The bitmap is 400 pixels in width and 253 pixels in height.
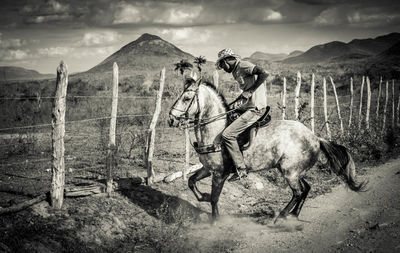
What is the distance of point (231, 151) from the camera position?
240 inches

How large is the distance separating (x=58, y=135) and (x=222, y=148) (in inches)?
118

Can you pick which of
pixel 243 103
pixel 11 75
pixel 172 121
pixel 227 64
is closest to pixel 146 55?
pixel 11 75

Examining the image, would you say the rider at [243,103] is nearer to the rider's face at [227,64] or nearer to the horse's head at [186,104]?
the rider's face at [227,64]

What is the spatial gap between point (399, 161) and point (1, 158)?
13251mm

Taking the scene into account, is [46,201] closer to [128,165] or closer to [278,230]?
[128,165]

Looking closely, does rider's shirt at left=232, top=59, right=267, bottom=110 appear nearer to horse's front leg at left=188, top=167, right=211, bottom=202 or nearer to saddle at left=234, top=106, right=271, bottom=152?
saddle at left=234, top=106, right=271, bottom=152

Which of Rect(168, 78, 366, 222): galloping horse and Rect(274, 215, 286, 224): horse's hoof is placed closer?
Rect(168, 78, 366, 222): galloping horse

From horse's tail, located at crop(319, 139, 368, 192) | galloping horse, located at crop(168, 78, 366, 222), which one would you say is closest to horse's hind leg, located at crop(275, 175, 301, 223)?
galloping horse, located at crop(168, 78, 366, 222)

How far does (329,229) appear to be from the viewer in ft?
20.2

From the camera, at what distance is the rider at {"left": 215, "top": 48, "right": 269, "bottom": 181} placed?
604cm

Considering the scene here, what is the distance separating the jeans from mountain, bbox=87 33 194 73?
11606cm

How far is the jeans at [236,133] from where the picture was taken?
6.05 meters

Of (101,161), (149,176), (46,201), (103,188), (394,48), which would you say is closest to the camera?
(46,201)

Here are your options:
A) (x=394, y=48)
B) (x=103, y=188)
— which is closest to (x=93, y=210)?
(x=103, y=188)
